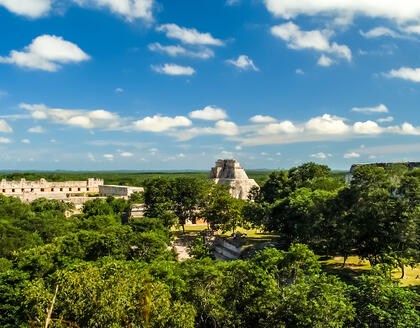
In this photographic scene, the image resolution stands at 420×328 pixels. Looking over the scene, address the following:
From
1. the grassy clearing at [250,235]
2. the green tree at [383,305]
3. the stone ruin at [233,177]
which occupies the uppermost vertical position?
the stone ruin at [233,177]

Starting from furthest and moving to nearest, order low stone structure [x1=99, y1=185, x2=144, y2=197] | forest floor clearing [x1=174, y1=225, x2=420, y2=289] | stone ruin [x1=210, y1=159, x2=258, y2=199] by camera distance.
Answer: low stone structure [x1=99, y1=185, x2=144, y2=197] < stone ruin [x1=210, y1=159, x2=258, y2=199] < forest floor clearing [x1=174, y1=225, x2=420, y2=289]

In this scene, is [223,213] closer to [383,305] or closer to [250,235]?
[250,235]

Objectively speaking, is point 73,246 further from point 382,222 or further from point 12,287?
point 382,222

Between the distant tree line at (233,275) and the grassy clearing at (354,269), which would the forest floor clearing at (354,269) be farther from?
the distant tree line at (233,275)

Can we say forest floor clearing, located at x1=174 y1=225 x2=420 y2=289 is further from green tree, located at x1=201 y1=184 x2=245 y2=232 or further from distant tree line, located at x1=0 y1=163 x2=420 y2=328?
green tree, located at x1=201 y1=184 x2=245 y2=232

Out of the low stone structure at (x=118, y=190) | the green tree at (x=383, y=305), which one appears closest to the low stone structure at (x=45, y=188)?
the low stone structure at (x=118, y=190)

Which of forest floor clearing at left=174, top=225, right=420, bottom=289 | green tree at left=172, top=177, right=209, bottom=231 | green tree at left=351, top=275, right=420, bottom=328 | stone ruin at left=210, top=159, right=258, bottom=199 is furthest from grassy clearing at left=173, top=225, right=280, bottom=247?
green tree at left=351, top=275, right=420, bottom=328

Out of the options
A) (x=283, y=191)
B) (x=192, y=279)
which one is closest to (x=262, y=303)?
(x=192, y=279)
